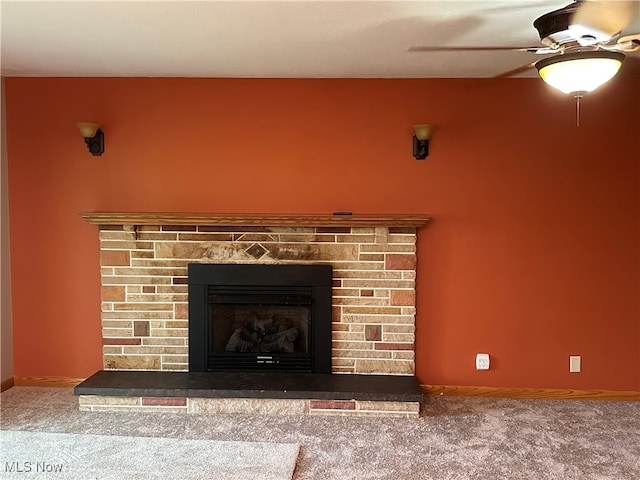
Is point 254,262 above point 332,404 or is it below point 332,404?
above

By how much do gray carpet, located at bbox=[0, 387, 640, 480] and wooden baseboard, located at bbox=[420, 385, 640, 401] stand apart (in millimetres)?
62

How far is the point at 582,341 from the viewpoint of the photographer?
11.8 ft

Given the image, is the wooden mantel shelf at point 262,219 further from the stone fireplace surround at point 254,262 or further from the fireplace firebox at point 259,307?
the fireplace firebox at point 259,307

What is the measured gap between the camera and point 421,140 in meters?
3.45

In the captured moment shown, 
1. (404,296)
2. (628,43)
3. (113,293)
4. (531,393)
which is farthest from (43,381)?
(628,43)

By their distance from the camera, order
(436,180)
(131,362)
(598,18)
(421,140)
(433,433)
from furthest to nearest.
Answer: (131,362), (436,180), (421,140), (433,433), (598,18)

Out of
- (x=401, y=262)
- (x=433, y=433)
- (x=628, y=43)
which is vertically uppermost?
(x=628, y=43)

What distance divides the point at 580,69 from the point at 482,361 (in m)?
2.21

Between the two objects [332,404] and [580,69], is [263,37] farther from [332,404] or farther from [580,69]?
[332,404]

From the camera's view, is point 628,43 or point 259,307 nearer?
point 628,43

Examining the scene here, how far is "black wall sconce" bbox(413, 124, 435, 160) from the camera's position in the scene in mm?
3379

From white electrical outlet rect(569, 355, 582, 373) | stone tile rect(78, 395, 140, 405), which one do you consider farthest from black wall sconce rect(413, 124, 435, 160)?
stone tile rect(78, 395, 140, 405)

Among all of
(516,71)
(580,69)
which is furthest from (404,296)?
(580,69)

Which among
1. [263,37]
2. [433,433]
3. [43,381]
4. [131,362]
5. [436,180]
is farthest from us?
[43,381]
